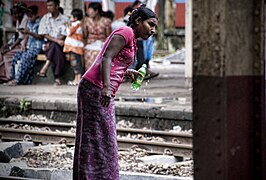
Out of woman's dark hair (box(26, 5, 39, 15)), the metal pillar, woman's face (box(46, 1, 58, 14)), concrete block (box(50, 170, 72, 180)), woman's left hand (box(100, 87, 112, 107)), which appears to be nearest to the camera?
the metal pillar

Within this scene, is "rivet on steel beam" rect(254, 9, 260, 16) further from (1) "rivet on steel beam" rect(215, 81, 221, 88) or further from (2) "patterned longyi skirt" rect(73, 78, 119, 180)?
(2) "patterned longyi skirt" rect(73, 78, 119, 180)

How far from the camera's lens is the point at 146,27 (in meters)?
5.34

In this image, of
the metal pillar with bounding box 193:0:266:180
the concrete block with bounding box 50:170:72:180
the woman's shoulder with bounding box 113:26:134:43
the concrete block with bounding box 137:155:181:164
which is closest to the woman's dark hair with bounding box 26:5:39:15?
the concrete block with bounding box 137:155:181:164

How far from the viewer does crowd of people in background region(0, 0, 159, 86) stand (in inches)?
580

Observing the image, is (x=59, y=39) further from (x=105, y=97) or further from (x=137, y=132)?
(x=105, y=97)

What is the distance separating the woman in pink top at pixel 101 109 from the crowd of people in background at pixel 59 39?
894cm

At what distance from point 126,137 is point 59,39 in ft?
18.7

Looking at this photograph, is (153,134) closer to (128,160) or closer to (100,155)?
(128,160)

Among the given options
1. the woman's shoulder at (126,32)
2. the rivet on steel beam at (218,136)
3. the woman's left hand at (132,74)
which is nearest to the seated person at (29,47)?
the woman's left hand at (132,74)

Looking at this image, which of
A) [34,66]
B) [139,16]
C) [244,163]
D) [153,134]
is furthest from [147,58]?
[244,163]

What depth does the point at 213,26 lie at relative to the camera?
3.67 meters

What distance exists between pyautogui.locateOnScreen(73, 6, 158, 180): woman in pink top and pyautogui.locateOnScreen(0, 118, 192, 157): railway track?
310 cm

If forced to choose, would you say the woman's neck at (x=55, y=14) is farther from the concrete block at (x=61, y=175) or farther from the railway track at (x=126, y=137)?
the concrete block at (x=61, y=175)

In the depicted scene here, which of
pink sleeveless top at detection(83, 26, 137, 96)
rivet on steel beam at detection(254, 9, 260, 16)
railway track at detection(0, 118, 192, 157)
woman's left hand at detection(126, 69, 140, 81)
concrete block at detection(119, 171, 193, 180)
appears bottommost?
railway track at detection(0, 118, 192, 157)
